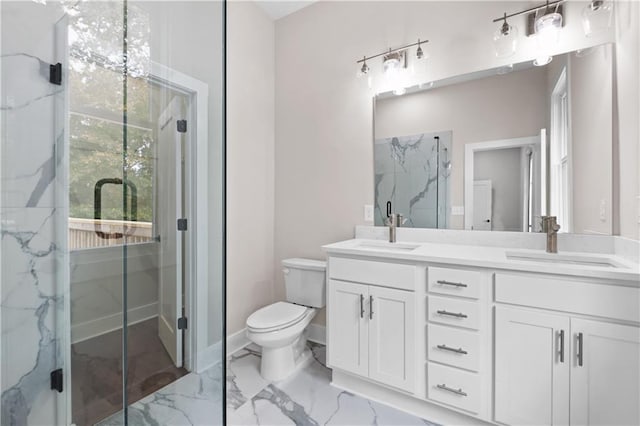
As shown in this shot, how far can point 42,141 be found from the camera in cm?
131

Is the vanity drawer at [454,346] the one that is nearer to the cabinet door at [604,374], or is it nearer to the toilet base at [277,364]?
the cabinet door at [604,374]

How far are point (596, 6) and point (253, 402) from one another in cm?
283

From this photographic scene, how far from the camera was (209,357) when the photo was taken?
1.37 metres

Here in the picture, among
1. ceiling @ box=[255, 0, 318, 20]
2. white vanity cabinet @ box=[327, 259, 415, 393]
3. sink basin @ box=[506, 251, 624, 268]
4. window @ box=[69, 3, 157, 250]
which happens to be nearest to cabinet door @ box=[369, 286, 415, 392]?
white vanity cabinet @ box=[327, 259, 415, 393]

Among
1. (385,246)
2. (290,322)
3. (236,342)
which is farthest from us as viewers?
(236,342)

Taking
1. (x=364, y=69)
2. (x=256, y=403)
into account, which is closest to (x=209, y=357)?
(x=256, y=403)

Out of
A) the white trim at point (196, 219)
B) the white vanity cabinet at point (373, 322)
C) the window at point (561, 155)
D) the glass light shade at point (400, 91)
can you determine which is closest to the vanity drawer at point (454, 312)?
the white vanity cabinet at point (373, 322)

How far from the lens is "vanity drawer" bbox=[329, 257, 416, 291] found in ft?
5.33

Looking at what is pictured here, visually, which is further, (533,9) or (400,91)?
(400,91)

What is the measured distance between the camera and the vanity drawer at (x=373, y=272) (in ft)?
5.33

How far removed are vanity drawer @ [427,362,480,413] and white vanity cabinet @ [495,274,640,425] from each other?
0.10m

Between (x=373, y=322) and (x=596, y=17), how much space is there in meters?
2.01

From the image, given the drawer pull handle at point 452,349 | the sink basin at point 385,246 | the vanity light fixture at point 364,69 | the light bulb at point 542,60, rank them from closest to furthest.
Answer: the drawer pull handle at point 452,349
the light bulb at point 542,60
the sink basin at point 385,246
the vanity light fixture at point 364,69

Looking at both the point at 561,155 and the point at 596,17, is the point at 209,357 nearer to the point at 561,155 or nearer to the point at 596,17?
the point at 561,155
